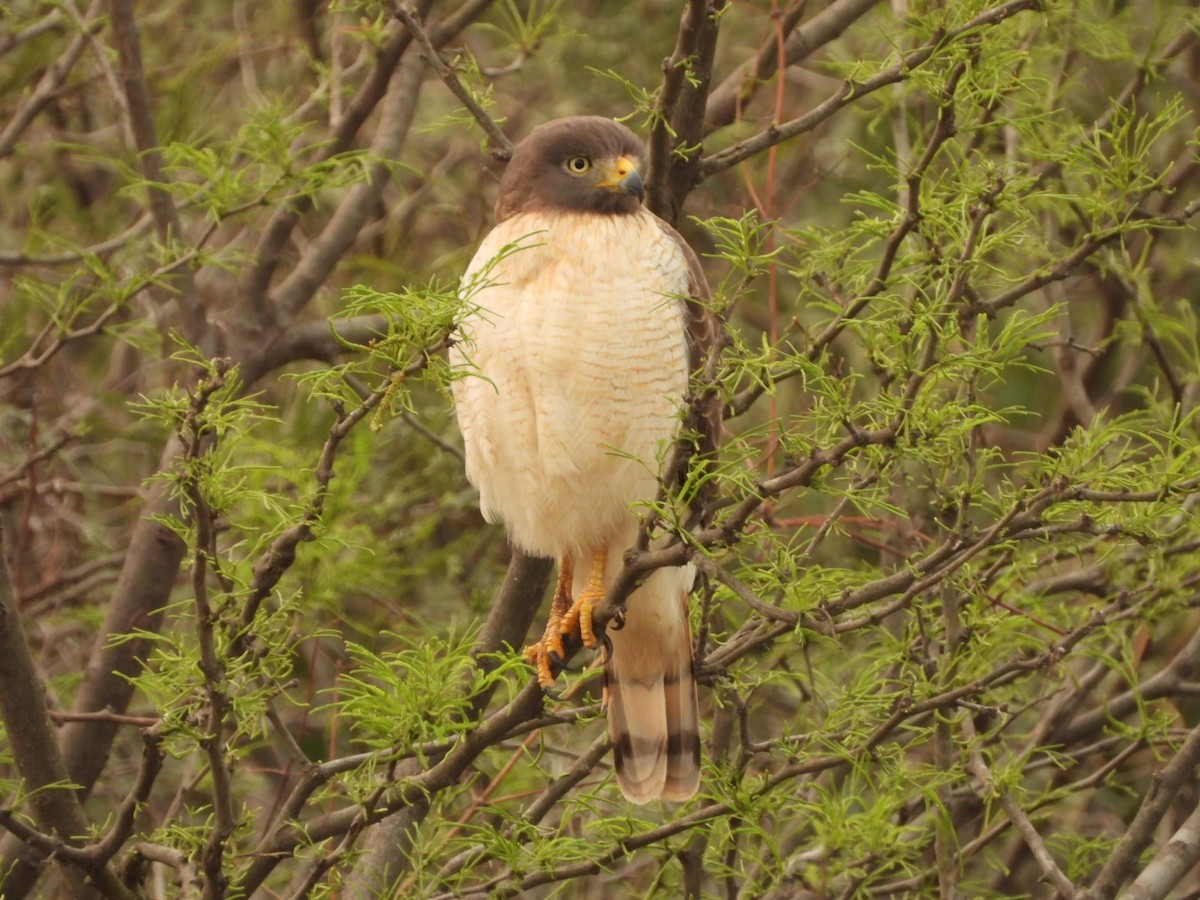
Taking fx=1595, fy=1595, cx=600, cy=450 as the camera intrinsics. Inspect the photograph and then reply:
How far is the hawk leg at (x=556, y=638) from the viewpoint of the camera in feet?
11.0

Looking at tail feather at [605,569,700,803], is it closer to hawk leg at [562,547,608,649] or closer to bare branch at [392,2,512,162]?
hawk leg at [562,547,608,649]

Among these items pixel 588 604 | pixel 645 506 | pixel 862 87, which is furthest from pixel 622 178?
pixel 645 506

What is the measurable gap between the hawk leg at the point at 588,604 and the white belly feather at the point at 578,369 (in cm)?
6

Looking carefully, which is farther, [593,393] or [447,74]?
[447,74]

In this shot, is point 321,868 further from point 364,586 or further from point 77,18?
point 77,18

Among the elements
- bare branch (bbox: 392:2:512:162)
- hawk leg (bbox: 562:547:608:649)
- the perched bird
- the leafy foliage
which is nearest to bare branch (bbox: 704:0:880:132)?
the leafy foliage

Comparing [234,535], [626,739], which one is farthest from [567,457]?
[234,535]

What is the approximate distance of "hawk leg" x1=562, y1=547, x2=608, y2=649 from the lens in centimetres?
338

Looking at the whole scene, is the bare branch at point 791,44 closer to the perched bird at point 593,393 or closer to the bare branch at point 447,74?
the perched bird at point 593,393

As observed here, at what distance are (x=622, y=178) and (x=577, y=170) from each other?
157 mm

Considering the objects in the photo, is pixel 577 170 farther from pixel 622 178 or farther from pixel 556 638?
pixel 556 638

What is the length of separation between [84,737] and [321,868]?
4.47 ft

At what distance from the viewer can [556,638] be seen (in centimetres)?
350

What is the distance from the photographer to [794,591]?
9.23 ft
